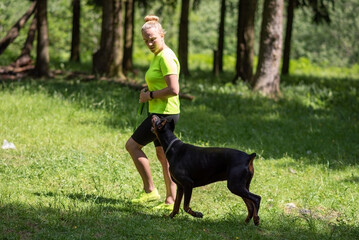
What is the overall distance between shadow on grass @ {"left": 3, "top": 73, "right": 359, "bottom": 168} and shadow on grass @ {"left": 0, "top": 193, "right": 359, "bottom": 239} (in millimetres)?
3497

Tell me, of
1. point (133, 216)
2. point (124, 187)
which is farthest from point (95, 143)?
point (133, 216)

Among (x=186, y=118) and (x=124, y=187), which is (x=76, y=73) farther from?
(x=124, y=187)

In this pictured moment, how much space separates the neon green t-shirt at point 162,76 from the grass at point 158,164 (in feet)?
4.34

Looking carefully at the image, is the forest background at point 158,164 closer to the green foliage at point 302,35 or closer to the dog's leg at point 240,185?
the dog's leg at point 240,185

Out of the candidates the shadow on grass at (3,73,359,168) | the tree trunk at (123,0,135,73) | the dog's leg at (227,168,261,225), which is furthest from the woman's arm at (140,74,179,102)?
the tree trunk at (123,0,135,73)

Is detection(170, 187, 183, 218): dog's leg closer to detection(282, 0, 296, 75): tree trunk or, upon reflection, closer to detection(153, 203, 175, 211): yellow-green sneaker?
detection(153, 203, 175, 211): yellow-green sneaker

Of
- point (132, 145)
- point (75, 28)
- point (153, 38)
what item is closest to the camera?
point (153, 38)

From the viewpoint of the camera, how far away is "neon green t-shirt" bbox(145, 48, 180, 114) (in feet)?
20.1

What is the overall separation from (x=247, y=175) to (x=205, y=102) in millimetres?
9111

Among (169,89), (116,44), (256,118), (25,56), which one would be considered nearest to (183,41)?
(116,44)

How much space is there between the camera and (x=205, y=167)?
5895 mm

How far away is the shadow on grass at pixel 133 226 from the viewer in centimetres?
550

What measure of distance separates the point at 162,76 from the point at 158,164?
313 cm

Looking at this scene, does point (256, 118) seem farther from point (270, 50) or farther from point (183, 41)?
point (183, 41)
